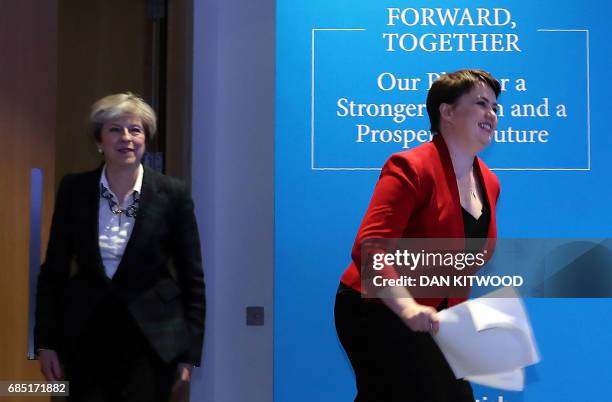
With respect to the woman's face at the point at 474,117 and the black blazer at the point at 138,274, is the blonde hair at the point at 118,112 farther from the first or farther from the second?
the woman's face at the point at 474,117

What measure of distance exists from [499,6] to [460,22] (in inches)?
6.3

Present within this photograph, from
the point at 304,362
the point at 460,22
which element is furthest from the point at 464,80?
the point at 304,362

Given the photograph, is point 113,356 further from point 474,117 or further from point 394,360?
point 474,117

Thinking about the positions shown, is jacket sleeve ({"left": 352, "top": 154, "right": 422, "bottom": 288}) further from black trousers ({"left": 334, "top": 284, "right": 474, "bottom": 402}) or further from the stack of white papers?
the stack of white papers

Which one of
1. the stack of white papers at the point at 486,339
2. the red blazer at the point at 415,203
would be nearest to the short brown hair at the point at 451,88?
the red blazer at the point at 415,203

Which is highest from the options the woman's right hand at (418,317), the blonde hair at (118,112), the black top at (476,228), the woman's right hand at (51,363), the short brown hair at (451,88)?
the short brown hair at (451,88)

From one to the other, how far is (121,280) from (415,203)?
0.91m

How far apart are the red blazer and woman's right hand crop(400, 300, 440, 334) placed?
0.18 meters

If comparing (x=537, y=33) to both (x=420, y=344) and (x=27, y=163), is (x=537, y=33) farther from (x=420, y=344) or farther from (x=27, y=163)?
(x=27, y=163)

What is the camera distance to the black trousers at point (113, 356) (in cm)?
276

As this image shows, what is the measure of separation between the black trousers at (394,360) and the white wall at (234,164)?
4.17 ft

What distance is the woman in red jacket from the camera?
2732 millimetres

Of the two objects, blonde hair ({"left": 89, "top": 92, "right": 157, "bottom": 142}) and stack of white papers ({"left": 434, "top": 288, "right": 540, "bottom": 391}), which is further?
blonde hair ({"left": 89, "top": 92, "right": 157, "bottom": 142})

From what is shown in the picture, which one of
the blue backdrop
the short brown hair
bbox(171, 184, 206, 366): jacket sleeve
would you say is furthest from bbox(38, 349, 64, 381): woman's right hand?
the short brown hair
